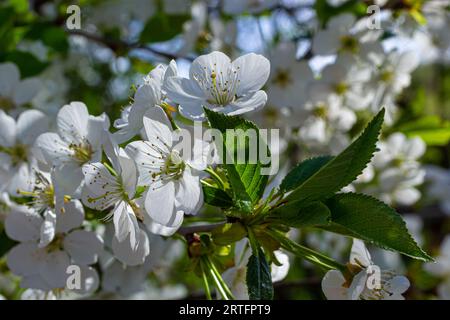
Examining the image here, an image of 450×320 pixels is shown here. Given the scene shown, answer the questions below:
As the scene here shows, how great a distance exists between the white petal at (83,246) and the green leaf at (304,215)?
1.20 feet

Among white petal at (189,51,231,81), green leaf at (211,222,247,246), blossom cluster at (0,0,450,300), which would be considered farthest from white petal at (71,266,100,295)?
white petal at (189,51,231,81)

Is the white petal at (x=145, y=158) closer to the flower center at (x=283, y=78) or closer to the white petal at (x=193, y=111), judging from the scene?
the white petal at (x=193, y=111)

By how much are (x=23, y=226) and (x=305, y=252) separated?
0.52 m

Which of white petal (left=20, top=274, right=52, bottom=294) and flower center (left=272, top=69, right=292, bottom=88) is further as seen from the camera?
flower center (left=272, top=69, right=292, bottom=88)

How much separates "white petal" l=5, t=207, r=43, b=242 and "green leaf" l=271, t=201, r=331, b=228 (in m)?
0.46

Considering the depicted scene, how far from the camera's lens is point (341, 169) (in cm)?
84

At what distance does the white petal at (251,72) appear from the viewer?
37.9 inches

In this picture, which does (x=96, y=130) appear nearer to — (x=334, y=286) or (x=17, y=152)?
(x=17, y=152)

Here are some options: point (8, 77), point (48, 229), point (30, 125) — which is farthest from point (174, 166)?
point (8, 77)

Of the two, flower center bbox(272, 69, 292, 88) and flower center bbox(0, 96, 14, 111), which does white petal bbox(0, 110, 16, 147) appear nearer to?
flower center bbox(0, 96, 14, 111)

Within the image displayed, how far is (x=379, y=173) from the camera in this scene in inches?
75.8

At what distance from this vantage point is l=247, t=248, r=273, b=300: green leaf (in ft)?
2.85

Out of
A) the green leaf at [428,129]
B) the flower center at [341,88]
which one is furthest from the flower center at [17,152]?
the green leaf at [428,129]

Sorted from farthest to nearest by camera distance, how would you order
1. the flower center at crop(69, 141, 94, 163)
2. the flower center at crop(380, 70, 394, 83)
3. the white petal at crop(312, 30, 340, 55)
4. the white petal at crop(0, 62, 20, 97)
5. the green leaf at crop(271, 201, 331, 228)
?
the flower center at crop(380, 70, 394, 83) < the white petal at crop(312, 30, 340, 55) < the white petal at crop(0, 62, 20, 97) < the flower center at crop(69, 141, 94, 163) < the green leaf at crop(271, 201, 331, 228)
